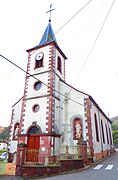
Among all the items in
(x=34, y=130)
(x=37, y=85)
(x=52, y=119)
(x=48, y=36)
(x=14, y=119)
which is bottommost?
(x=34, y=130)

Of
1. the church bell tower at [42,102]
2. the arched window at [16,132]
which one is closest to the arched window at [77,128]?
the church bell tower at [42,102]

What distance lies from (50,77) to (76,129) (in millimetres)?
5648

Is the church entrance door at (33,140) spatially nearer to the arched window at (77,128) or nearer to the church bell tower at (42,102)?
the church bell tower at (42,102)

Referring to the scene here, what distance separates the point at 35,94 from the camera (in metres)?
16.6

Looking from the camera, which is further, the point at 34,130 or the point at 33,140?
the point at 34,130

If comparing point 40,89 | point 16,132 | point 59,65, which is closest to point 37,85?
point 40,89

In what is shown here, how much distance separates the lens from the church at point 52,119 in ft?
43.2

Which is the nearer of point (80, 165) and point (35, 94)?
point (80, 165)

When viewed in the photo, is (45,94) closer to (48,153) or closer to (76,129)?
(76,129)

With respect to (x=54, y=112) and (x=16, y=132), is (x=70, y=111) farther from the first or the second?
(x=16, y=132)

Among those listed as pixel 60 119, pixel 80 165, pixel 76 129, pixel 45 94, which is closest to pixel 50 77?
pixel 45 94

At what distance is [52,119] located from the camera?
14.7m

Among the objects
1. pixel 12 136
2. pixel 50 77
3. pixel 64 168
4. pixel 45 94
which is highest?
pixel 50 77

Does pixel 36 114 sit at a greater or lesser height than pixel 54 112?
lesser
